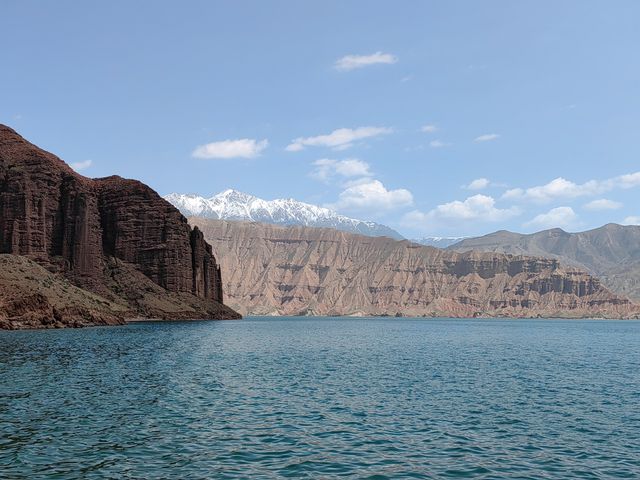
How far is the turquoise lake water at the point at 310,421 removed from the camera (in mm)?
27719

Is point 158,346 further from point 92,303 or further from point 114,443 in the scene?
point 92,303

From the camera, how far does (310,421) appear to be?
1492 inches

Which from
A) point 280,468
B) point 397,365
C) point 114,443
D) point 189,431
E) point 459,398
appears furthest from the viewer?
point 397,365

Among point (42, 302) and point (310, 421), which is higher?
point (42, 302)

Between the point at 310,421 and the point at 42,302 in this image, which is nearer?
the point at 310,421

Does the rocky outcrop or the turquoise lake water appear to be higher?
the rocky outcrop

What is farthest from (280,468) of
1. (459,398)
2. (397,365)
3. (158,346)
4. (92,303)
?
(92,303)

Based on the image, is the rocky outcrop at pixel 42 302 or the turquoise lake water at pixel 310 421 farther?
the rocky outcrop at pixel 42 302

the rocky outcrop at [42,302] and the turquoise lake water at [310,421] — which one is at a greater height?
the rocky outcrop at [42,302]

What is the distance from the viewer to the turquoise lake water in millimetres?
27719

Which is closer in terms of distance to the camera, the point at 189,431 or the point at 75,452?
the point at 75,452

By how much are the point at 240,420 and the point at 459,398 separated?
19082 millimetres

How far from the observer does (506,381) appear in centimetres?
5919

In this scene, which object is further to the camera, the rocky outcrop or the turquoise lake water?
the rocky outcrop
